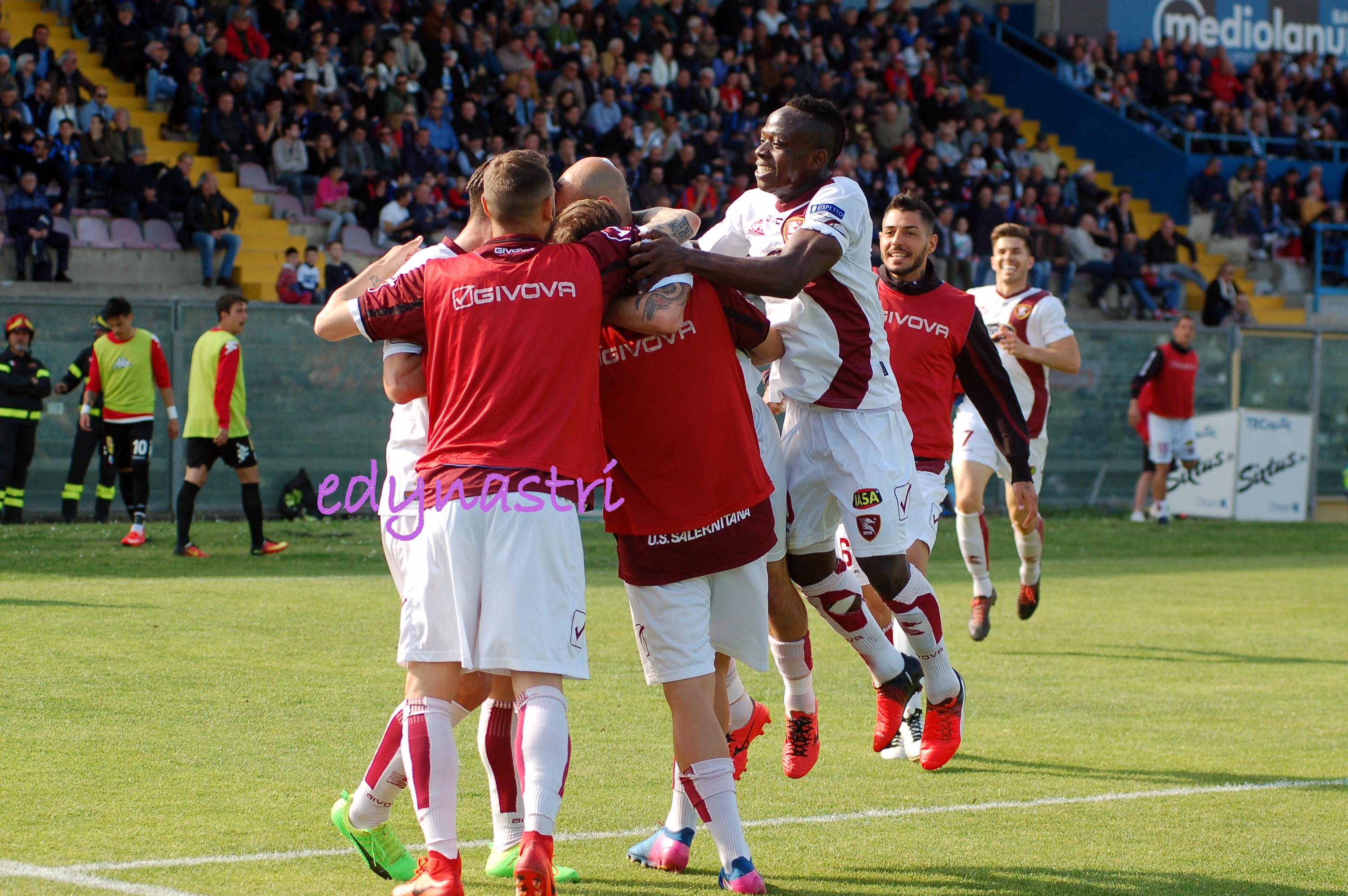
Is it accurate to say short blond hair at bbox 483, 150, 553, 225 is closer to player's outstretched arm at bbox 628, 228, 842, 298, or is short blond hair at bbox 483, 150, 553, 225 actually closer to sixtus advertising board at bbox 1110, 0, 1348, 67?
player's outstretched arm at bbox 628, 228, 842, 298

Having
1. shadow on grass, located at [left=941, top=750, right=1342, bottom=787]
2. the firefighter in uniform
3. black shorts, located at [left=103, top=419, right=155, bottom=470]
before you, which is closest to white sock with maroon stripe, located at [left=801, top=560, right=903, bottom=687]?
shadow on grass, located at [left=941, top=750, right=1342, bottom=787]

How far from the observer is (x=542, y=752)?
13.7 feet

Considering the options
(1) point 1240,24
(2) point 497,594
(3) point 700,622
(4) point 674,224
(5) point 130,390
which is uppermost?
(1) point 1240,24

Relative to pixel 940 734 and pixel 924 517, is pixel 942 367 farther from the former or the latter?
pixel 940 734

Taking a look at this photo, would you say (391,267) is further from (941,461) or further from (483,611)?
(941,461)

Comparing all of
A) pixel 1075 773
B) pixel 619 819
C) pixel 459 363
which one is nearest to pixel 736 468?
pixel 459 363

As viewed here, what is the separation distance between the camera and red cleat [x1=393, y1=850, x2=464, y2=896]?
4.15 m

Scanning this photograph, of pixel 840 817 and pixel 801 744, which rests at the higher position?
pixel 801 744

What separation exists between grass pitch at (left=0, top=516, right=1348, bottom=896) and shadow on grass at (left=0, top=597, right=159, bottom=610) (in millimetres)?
55

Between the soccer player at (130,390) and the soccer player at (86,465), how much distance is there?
763mm

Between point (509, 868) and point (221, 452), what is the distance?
9.38m

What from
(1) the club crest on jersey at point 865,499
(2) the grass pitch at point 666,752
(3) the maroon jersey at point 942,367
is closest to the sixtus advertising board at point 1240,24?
(2) the grass pitch at point 666,752

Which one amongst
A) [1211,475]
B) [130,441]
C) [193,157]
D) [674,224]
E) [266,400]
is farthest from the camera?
[1211,475]

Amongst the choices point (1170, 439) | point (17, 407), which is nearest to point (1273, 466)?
point (1170, 439)
